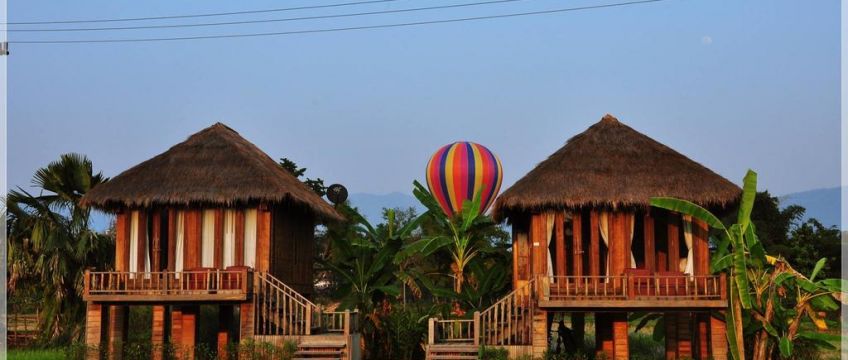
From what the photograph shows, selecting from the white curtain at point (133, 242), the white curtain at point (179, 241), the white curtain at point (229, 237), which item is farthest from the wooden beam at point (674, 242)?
the white curtain at point (133, 242)

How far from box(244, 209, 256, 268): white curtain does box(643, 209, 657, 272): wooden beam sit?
24.5ft

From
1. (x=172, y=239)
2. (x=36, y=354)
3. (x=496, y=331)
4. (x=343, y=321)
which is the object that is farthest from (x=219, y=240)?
(x=496, y=331)

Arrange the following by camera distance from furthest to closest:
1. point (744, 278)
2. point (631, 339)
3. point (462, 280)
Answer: point (631, 339)
point (462, 280)
point (744, 278)

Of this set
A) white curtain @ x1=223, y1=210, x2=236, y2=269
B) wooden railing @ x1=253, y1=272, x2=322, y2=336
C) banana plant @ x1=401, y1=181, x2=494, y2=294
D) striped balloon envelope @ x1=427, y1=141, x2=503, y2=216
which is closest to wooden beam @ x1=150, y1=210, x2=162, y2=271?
white curtain @ x1=223, y1=210, x2=236, y2=269

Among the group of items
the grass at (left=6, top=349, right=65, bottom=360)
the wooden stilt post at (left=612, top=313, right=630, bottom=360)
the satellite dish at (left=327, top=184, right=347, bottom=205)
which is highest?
the satellite dish at (left=327, top=184, right=347, bottom=205)

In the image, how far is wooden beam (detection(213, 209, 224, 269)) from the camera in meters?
24.0

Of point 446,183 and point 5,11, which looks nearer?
point 5,11

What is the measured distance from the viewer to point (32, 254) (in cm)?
2833

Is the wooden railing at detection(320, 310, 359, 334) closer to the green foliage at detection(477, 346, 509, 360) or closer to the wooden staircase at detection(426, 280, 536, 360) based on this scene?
the wooden staircase at detection(426, 280, 536, 360)

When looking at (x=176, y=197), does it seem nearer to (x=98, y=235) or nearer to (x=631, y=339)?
(x=98, y=235)

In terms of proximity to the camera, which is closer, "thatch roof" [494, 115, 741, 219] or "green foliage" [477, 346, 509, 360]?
"green foliage" [477, 346, 509, 360]

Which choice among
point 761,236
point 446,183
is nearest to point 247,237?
point 446,183

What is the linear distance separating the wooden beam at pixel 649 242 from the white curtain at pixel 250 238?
746 centimetres

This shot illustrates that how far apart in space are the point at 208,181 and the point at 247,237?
132cm
